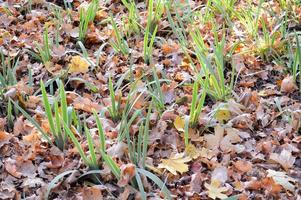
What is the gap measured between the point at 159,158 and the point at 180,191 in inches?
7.7

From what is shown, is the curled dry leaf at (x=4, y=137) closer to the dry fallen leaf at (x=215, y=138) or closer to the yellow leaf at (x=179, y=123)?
the yellow leaf at (x=179, y=123)

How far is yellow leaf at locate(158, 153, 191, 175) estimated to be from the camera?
183 cm

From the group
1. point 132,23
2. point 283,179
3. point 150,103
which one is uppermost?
point 132,23

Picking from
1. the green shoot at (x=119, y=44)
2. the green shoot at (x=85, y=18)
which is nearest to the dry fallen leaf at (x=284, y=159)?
the green shoot at (x=119, y=44)

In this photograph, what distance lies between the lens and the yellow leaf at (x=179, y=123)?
201 centimetres

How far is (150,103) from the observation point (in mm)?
1965

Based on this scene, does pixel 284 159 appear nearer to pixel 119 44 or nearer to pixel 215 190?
pixel 215 190

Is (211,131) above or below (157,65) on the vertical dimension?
below

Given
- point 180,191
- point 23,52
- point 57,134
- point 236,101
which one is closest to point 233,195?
point 180,191

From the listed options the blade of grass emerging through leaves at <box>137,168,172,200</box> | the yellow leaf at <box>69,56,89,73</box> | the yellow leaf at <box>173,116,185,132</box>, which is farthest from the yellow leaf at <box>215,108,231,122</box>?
the yellow leaf at <box>69,56,89,73</box>

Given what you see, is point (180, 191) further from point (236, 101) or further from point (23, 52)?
point (23, 52)

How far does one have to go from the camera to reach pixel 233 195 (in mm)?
1770

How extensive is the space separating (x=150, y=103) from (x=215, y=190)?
1.45 ft

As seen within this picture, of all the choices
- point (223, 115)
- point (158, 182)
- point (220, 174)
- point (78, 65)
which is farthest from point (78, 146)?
point (78, 65)
